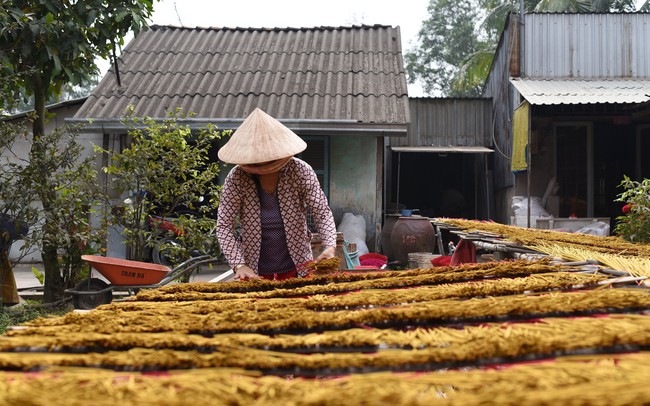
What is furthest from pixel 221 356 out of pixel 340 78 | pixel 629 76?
pixel 629 76

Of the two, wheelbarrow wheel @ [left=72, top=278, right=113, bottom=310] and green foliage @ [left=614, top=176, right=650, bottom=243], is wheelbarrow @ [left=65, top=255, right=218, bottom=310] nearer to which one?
wheelbarrow wheel @ [left=72, top=278, right=113, bottom=310]

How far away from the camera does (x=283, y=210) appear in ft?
11.4

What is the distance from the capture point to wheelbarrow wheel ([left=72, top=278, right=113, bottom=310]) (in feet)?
20.7

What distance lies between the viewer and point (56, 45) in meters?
5.69

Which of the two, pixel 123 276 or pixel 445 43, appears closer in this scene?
pixel 123 276

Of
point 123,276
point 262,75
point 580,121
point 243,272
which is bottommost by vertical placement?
point 123,276

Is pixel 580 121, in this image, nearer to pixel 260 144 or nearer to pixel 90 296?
pixel 90 296

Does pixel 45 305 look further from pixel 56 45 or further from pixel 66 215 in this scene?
pixel 56 45

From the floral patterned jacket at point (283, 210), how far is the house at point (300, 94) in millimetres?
5234

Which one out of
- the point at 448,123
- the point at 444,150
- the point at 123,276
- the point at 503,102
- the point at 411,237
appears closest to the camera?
the point at 123,276

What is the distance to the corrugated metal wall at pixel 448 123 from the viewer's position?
46.3 ft

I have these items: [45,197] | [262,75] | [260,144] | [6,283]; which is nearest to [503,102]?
[262,75]

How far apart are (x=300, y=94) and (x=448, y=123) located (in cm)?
525

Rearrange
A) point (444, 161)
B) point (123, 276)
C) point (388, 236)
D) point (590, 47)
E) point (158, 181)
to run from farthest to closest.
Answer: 1. point (444, 161)
2. point (590, 47)
3. point (388, 236)
4. point (158, 181)
5. point (123, 276)
